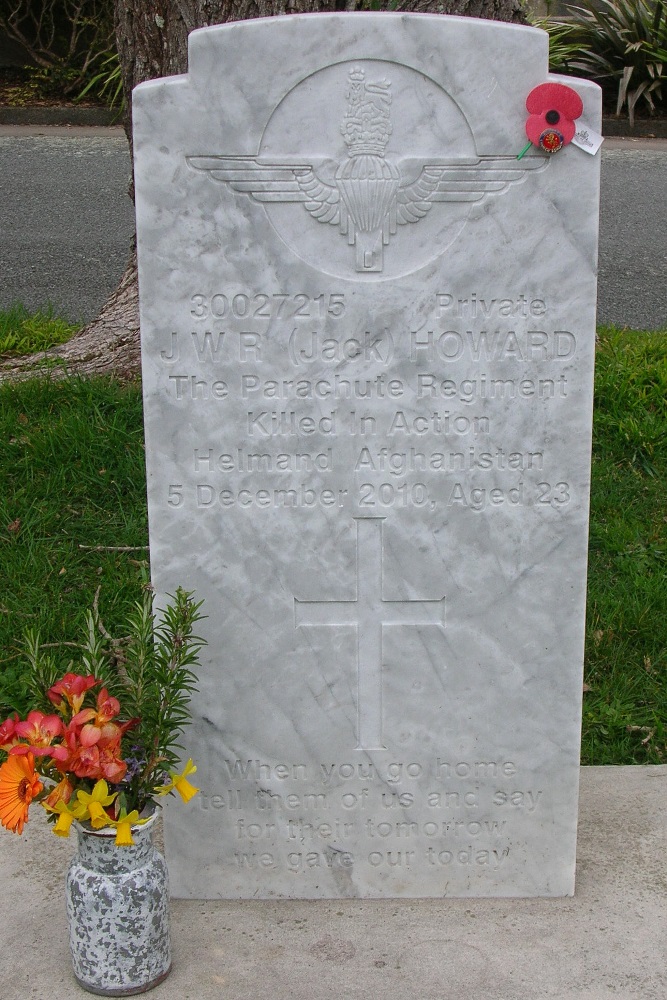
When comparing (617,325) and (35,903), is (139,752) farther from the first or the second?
(617,325)

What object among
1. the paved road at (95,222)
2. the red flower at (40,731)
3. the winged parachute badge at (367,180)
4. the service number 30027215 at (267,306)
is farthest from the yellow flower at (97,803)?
the paved road at (95,222)

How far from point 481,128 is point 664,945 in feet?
5.58

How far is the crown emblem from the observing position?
222 centimetres

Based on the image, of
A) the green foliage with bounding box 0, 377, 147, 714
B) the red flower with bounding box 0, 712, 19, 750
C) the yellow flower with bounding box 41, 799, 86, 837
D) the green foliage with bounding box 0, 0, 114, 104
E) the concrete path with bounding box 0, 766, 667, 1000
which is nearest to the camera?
the yellow flower with bounding box 41, 799, 86, 837

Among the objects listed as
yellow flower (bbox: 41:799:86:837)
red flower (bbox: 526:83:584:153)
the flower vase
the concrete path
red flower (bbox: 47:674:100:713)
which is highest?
red flower (bbox: 526:83:584:153)

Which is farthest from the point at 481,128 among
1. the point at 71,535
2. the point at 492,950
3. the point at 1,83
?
the point at 1,83

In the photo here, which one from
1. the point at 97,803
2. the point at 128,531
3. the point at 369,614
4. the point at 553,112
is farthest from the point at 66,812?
the point at 128,531

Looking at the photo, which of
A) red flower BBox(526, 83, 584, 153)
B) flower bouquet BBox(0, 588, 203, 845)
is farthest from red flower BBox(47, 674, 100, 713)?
red flower BBox(526, 83, 584, 153)

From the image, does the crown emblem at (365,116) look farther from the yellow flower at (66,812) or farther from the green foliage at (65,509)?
the green foliage at (65,509)

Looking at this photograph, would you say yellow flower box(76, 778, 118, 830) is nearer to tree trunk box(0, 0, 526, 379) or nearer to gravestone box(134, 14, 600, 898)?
gravestone box(134, 14, 600, 898)

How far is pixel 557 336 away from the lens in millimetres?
2359

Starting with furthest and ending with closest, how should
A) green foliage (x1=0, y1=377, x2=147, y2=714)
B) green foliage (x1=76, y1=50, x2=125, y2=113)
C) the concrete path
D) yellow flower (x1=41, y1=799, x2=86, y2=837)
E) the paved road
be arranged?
green foliage (x1=76, y1=50, x2=125, y2=113), the paved road, green foliage (x1=0, y1=377, x2=147, y2=714), the concrete path, yellow flower (x1=41, y1=799, x2=86, y2=837)

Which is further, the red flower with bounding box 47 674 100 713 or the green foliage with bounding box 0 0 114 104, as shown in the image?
the green foliage with bounding box 0 0 114 104

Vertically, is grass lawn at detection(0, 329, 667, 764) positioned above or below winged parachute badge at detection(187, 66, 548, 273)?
below
